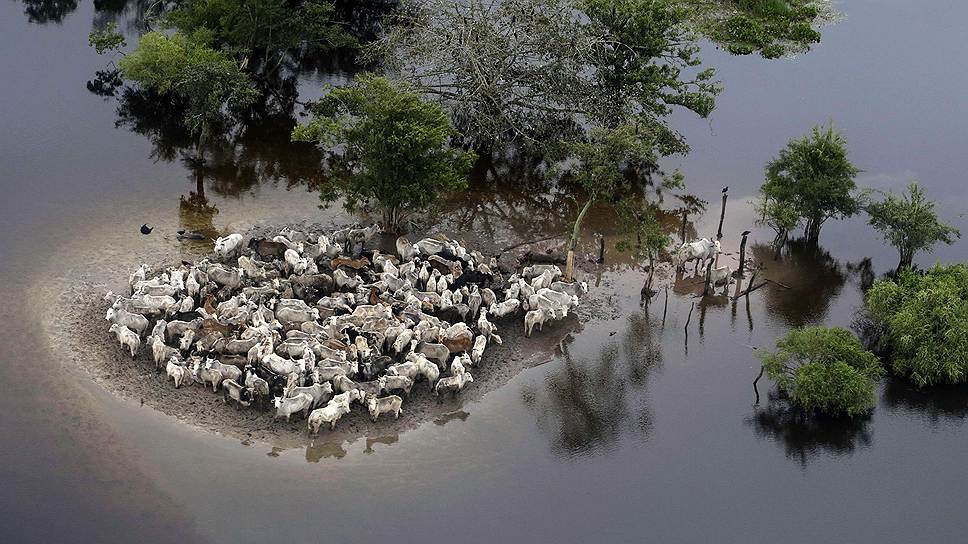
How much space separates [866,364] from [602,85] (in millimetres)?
15088

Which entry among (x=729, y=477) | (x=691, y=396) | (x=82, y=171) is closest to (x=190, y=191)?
(x=82, y=171)

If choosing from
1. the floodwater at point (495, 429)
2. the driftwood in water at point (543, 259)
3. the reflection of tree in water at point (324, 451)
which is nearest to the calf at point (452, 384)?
the floodwater at point (495, 429)

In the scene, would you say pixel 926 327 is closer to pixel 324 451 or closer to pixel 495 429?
pixel 495 429

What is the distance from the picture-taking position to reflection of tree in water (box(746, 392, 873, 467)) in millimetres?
26344

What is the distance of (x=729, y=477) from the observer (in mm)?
25188

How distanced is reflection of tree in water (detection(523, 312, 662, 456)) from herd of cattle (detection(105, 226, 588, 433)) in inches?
72.0

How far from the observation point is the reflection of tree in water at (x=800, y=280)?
32031 mm

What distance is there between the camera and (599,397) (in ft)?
90.6

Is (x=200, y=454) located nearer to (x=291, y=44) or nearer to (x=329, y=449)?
(x=329, y=449)

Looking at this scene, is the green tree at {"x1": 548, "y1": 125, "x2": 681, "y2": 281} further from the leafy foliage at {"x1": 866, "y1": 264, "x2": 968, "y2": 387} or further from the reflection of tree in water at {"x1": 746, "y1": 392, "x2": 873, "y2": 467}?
the leafy foliage at {"x1": 866, "y1": 264, "x2": 968, "y2": 387}

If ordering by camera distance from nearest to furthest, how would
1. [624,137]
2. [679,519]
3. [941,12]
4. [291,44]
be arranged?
1. [679,519]
2. [624,137]
3. [291,44]
4. [941,12]

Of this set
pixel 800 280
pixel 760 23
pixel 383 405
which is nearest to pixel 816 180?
pixel 800 280

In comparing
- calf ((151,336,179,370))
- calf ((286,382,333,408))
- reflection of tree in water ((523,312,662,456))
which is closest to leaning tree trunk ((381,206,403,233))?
reflection of tree in water ((523,312,662,456))

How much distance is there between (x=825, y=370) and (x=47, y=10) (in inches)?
1469
